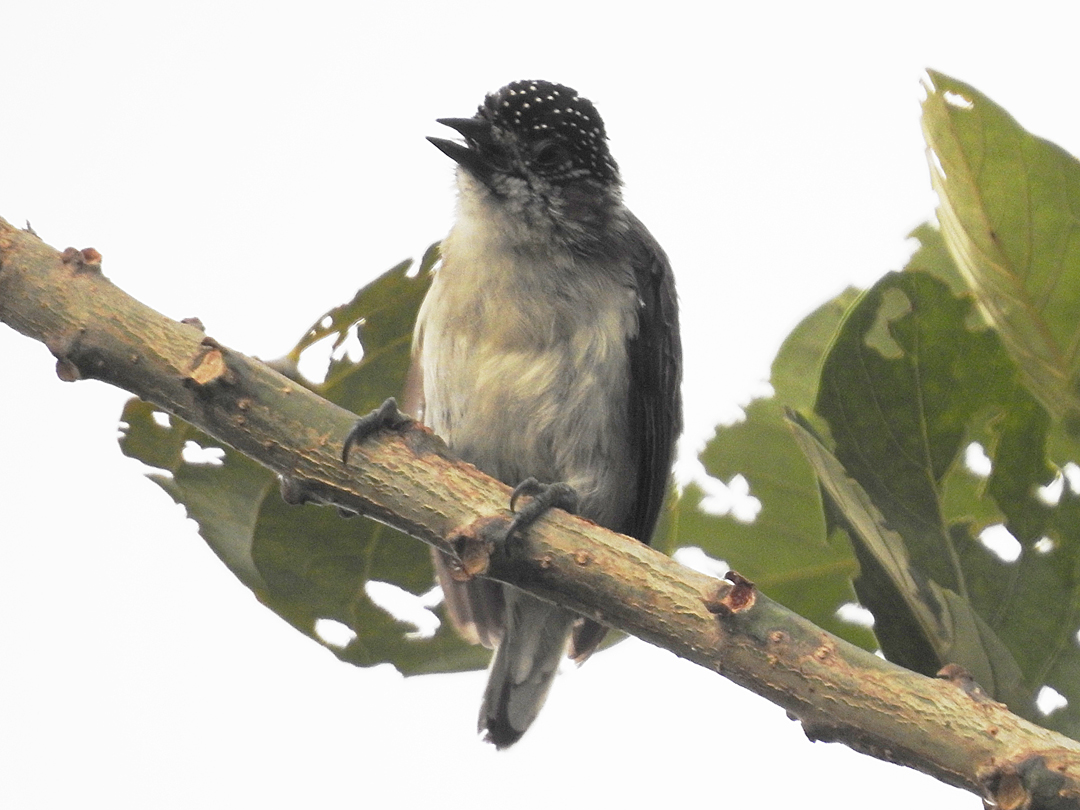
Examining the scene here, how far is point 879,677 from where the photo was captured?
1.54 metres

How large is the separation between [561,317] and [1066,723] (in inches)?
68.8

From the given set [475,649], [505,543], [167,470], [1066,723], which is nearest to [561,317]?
[475,649]

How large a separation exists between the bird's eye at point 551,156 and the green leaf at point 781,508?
3.96 feet

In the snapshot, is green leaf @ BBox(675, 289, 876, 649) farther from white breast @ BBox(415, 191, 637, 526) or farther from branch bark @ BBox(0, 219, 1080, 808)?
white breast @ BBox(415, 191, 637, 526)

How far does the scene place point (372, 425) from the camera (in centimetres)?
190

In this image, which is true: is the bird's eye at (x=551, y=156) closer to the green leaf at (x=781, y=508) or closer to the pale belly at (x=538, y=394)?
the pale belly at (x=538, y=394)

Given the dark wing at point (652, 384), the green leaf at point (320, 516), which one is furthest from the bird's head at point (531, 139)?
the green leaf at point (320, 516)

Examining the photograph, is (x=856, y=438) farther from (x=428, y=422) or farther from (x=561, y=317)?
(x=428, y=422)

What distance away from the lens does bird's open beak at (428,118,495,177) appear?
3.21 meters

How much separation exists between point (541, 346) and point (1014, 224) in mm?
1569

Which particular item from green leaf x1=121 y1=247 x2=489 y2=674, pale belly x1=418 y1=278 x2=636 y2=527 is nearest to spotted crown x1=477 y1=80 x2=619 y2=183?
pale belly x1=418 y1=278 x2=636 y2=527

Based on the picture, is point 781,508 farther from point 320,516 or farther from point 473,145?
point 473,145

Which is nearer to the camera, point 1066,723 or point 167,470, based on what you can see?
point 1066,723

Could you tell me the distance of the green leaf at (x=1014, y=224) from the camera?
172 centimetres
